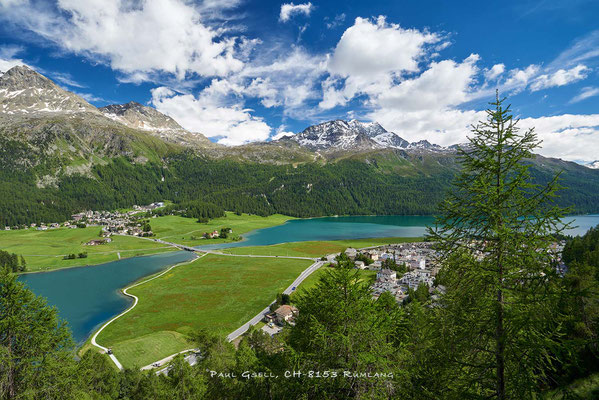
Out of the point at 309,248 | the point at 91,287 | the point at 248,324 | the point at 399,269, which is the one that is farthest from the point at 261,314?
the point at 309,248

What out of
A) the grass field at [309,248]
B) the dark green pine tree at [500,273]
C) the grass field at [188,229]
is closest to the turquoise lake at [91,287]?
the grass field at [309,248]

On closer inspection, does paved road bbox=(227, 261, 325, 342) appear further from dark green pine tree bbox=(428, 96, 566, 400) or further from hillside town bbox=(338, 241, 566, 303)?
dark green pine tree bbox=(428, 96, 566, 400)

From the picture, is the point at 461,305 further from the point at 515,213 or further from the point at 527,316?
the point at 515,213

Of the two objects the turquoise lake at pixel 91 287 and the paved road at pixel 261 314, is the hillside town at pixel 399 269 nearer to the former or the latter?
the paved road at pixel 261 314

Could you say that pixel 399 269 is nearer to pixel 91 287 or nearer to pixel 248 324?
pixel 248 324

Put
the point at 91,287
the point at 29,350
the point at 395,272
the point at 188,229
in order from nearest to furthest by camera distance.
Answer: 1. the point at 29,350
2. the point at 91,287
3. the point at 395,272
4. the point at 188,229
